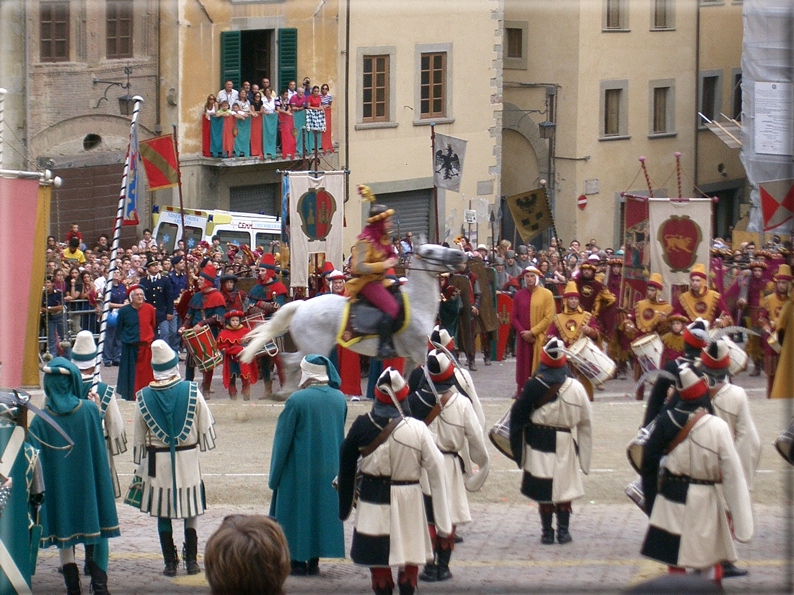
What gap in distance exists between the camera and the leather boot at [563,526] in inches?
402

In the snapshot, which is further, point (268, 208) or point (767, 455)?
point (268, 208)

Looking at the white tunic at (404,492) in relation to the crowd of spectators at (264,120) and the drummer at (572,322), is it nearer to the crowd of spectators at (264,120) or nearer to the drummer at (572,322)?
the drummer at (572,322)

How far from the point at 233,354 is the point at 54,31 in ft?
30.7

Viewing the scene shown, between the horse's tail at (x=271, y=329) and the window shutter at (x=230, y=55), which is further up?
the window shutter at (x=230, y=55)

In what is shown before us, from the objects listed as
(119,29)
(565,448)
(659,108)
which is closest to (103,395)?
(565,448)

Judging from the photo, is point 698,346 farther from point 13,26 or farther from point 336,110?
point 336,110

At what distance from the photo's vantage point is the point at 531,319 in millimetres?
16359

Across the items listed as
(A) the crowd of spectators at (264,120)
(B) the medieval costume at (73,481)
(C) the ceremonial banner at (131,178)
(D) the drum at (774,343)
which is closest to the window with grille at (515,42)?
(A) the crowd of spectators at (264,120)

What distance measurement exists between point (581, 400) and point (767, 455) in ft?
11.9

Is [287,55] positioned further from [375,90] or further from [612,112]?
[612,112]

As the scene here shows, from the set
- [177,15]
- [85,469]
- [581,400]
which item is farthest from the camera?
[177,15]

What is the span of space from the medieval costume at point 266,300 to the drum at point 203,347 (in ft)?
2.21

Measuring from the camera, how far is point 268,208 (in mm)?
28922

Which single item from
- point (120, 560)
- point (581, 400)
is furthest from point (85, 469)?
point (581, 400)
